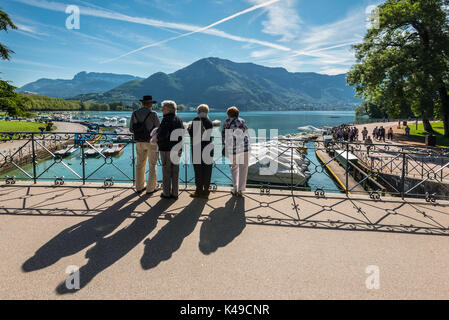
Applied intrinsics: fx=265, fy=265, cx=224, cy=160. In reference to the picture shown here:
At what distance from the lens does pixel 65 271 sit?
3.19 m

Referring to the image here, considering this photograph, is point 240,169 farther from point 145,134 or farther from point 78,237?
point 78,237

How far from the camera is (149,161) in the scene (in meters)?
6.23

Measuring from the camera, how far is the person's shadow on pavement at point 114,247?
3127 millimetres

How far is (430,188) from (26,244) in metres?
17.9

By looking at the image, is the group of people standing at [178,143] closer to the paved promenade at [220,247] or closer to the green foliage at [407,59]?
the paved promenade at [220,247]

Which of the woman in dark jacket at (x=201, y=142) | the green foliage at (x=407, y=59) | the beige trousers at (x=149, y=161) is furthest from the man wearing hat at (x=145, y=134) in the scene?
the green foliage at (x=407, y=59)

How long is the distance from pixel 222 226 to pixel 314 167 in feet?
80.2

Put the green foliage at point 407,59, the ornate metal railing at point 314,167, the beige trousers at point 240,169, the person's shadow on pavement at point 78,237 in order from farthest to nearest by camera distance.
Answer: the green foliage at point 407,59, the ornate metal railing at point 314,167, the beige trousers at point 240,169, the person's shadow on pavement at point 78,237

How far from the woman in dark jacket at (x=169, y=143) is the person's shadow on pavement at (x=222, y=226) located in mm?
1300

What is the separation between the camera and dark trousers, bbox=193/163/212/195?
595 centimetres

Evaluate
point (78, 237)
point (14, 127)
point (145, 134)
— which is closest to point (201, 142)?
point (145, 134)

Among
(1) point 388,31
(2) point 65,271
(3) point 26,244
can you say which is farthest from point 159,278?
(1) point 388,31

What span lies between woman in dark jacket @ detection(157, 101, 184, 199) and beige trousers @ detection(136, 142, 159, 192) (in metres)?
0.50
